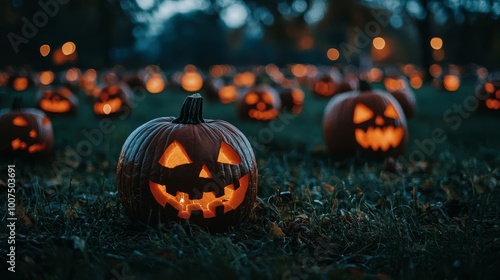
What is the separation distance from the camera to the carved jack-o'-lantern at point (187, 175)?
8.87 feet

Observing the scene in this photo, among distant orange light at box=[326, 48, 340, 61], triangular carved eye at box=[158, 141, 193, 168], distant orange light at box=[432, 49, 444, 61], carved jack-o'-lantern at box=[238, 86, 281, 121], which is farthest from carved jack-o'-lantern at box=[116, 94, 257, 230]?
distant orange light at box=[326, 48, 340, 61]

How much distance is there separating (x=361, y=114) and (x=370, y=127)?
0.58ft

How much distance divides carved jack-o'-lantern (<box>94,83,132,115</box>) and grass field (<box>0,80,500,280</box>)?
3707mm

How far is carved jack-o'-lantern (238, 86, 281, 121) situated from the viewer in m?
8.33

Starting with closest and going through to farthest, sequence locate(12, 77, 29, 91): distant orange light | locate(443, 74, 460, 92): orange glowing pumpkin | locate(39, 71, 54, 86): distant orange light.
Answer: locate(443, 74, 460, 92): orange glowing pumpkin
locate(12, 77, 29, 91): distant orange light
locate(39, 71, 54, 86): distant orange light

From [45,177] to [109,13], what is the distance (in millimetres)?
18612

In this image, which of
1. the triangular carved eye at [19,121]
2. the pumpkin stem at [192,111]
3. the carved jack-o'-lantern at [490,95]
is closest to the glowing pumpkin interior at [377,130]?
the pumpkin stem at [192,111]

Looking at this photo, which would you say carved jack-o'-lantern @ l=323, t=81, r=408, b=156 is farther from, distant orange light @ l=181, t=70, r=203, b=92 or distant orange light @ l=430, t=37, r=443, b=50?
distant orange light @ l=430, t=37, r=443, b=50

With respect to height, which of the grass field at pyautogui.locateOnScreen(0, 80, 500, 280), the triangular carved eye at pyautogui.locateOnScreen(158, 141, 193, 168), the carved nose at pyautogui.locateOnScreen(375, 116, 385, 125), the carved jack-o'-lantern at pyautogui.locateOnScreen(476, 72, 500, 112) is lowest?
the grass field at pyautogui.locateOnScreen(0, 80, 500, 280)

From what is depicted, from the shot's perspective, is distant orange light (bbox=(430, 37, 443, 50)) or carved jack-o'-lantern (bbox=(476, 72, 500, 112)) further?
distant orange light (bbox=(430, 37, 443, 50))

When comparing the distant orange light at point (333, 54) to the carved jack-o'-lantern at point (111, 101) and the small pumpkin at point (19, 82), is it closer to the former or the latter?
the small pumpkin at point (19, 82)

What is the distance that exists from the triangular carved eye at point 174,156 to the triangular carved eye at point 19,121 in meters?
2.87

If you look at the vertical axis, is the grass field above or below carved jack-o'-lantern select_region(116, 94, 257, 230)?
below

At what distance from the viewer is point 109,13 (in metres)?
21.2
